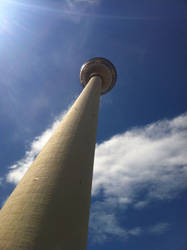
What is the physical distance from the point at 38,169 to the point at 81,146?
2.31 metres

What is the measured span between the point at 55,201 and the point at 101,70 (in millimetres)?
19433

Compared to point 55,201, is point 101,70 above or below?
above

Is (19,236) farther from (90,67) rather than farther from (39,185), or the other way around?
(90,67)

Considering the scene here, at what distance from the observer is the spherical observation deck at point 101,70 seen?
A: 21.6 meters

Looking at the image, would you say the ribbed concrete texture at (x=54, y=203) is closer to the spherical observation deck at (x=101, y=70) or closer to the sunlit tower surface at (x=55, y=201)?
the sunlit tower surface at (x=55, y=201)

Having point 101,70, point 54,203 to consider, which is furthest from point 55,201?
point 101,70

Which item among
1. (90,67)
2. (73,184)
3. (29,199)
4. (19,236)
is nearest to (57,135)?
(73,184)

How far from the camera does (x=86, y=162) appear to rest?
7445 mm

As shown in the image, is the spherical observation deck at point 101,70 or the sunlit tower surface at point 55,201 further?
the spherical observation deck at point 101,70

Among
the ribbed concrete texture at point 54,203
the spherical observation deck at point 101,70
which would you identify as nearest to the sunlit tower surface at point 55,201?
the ribbed concrete texture at point 54,203

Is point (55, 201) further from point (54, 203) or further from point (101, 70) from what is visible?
point (101, 70)

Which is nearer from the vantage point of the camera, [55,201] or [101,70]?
[55,201]

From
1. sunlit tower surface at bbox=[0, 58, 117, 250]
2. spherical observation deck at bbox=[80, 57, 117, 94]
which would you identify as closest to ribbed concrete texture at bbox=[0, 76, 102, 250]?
sunlit tower surface at bbox=[0, 58, 117, 250]

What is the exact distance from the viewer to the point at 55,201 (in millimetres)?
4980
